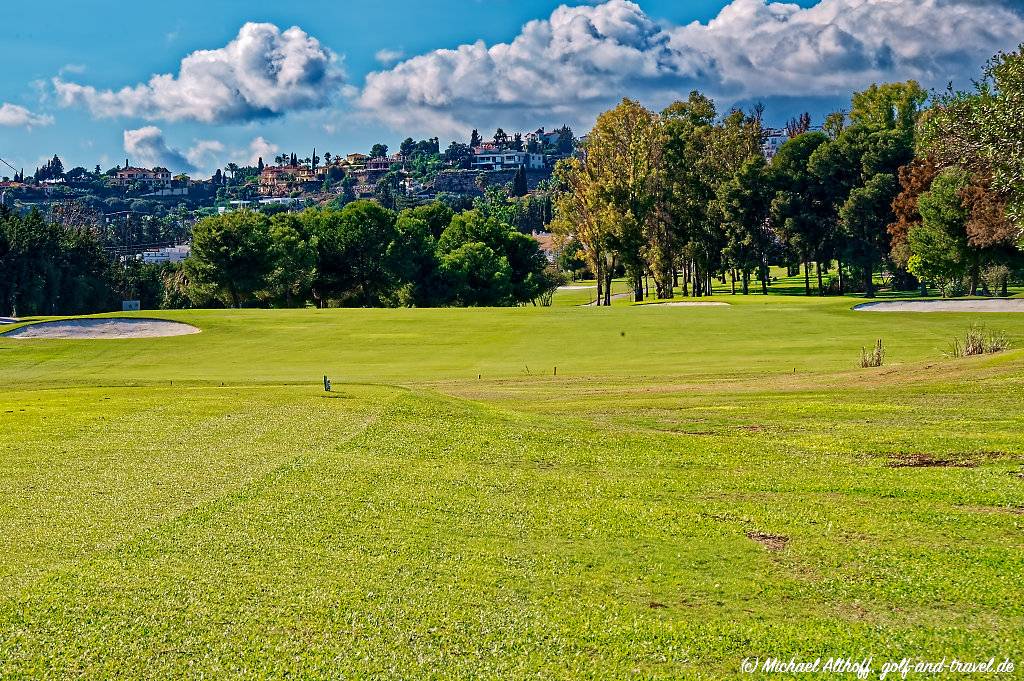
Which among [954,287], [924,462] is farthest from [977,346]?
[954,287]

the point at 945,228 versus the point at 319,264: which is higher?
the point at 945,228

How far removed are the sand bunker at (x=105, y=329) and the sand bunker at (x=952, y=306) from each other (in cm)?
3189

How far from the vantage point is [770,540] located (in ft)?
29.1

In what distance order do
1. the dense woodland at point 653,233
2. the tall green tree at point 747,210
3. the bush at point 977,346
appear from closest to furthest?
the bush at point 977,346 < the dense woodland at point 653,233 < the tall green tree at point 747,210

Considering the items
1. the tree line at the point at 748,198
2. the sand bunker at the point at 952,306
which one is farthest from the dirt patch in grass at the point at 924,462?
the tree line at the point at 748,198

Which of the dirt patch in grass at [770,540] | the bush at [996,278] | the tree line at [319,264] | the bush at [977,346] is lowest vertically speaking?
the dirt patch in grass at [770,540]

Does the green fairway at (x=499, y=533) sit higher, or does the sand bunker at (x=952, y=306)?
the sand bunker at (x=952, y=306)

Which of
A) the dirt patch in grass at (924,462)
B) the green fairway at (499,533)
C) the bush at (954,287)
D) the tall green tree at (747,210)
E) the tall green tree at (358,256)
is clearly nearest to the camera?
the green fairway at (499,533)

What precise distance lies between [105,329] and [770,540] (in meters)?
38.9

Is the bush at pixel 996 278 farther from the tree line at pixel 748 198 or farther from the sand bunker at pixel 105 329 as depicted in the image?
the sand bunker at pixel 105 329

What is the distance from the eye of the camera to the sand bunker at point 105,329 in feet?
134

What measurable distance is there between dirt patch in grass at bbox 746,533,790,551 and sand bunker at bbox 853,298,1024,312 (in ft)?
134

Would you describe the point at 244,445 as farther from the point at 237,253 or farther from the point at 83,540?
the point at 237,253

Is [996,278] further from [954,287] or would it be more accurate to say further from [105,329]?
[105,329]
